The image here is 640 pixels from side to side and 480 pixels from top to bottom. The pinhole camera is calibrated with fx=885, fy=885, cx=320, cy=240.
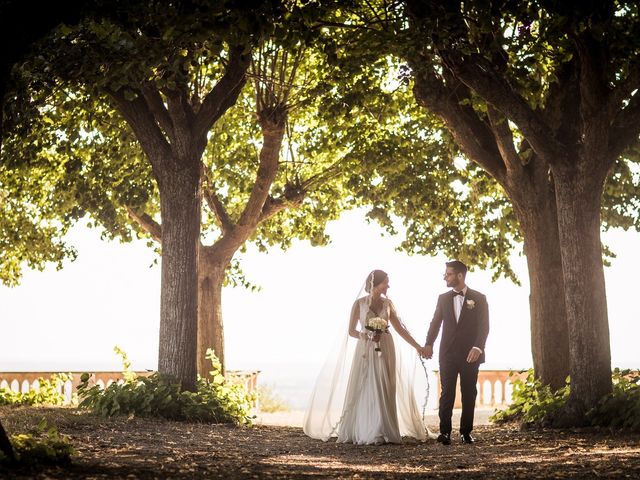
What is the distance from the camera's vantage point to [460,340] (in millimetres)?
11586

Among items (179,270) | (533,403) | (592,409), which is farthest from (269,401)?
(592,409)

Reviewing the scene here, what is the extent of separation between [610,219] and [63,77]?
12.3 meters

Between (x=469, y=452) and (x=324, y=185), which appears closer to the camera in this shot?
(x=469, y=452)

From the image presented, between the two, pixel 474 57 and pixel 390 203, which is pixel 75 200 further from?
pixel 474 57

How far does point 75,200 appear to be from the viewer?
829 inches

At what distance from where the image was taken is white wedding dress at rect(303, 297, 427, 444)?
11.8 metres

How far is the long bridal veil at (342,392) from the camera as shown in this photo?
12633mm

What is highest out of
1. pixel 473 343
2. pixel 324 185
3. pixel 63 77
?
pixel 324 185

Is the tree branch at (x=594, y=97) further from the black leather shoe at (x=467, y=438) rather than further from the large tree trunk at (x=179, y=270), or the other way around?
the large tree trunk at (x=179, y=270)

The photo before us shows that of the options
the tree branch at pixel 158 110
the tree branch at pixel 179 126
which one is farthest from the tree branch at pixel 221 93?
the tree branch at pixel 158 110

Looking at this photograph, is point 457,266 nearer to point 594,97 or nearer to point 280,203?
point 594,97

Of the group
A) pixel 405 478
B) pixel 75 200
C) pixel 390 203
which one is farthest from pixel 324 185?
pixel 405 478

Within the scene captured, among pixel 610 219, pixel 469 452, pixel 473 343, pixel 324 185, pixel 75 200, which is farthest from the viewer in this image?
pixel 324 185

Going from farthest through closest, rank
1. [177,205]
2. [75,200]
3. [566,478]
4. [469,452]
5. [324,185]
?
[324,185], [75,200], [177,205], [469,452], [566,478]
